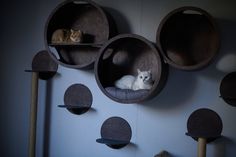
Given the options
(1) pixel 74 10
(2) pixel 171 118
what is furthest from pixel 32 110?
(2) pixel 171 118

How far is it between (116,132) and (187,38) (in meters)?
0.81

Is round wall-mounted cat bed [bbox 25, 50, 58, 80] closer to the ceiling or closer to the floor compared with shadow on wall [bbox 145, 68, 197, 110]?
closer to the ceiling

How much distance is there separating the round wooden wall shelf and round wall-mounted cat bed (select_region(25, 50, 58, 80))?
1066 millimetres

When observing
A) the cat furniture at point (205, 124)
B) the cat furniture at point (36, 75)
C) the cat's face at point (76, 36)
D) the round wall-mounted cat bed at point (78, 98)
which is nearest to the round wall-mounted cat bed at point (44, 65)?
the cat furniture at point (36, 75)

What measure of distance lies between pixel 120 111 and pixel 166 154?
1.41ft

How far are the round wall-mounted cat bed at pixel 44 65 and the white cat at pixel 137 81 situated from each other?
1.79 feet

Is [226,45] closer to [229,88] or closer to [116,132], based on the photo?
[229,88]

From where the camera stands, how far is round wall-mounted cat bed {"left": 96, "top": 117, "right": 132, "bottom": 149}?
7.24 feet

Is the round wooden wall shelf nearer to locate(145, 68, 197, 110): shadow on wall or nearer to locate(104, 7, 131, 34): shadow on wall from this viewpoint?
locate(145, 68, 197, 110): shadow on wall

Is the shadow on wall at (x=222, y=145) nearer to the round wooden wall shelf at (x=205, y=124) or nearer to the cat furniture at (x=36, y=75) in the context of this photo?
the round wooden wall shelf at (x=205, y=124)

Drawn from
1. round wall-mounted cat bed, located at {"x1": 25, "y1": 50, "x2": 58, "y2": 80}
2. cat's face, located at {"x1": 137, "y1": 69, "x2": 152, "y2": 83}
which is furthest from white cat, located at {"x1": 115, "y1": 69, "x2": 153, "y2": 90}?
round wall-mounted cat bed, located at {"x1": 25, "y1": 50, "x2": 58, "y2": 80}

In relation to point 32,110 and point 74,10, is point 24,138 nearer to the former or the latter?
point 32,110

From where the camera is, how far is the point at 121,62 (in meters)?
2.24

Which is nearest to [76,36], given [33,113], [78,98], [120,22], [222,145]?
[120,22]
